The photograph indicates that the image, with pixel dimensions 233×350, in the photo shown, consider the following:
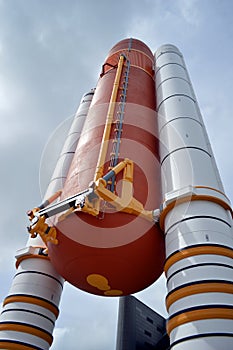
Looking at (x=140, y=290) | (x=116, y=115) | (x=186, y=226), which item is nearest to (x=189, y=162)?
(x=186, y=226)

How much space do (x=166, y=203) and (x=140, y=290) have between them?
1.96 m

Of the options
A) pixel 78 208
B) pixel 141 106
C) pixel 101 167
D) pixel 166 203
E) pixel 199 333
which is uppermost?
pixel 141 106

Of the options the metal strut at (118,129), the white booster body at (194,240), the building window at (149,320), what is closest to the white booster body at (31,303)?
the metal strut at (118,129)

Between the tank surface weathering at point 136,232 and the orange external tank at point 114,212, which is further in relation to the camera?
the orange external tank at point 114,212

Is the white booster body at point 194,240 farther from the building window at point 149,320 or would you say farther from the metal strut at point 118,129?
the building window at point 149,320

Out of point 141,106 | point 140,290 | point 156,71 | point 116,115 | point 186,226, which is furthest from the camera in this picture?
point 156,71

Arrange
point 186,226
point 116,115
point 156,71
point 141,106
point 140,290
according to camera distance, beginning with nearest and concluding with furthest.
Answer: point 186,226, point 140,290, point 116,115, point 141,106, point 156,71

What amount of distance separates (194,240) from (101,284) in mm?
2043

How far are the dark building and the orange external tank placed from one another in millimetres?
4254

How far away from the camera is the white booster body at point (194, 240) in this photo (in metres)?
4.63

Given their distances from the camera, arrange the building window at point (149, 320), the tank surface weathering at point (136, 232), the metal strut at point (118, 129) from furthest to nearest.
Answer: the building window at point (149, 320) < the metal strut at point (118, 129) < the tank surface weathering at point (136, 232)

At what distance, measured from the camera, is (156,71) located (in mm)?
11141

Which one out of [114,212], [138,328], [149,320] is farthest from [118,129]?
[149,320]

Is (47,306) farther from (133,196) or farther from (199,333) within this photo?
(199,333)
